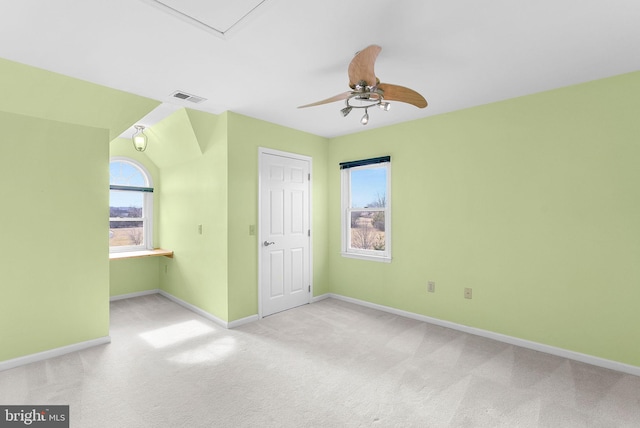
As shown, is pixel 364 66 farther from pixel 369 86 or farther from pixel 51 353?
pixel 51 353

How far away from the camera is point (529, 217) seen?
300 centimetres

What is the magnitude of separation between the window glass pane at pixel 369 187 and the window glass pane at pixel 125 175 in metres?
3.36

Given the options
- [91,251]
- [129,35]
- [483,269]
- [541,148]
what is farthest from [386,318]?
[129,35]

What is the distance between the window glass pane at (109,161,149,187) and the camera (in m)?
4.76

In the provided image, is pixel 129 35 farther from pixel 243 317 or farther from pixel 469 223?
pixel 469 223

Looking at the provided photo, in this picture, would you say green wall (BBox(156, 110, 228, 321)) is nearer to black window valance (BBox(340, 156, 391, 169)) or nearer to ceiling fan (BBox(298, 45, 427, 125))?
black window valance (BBox(340, 156, 391, 169))

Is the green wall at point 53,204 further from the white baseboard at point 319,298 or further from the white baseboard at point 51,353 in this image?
the white baseboard at point 319,298

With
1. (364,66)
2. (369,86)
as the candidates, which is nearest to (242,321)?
(369,86)

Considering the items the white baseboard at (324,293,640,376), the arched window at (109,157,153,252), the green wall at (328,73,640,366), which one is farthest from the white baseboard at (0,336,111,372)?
the green wall at (328,73,640,366)

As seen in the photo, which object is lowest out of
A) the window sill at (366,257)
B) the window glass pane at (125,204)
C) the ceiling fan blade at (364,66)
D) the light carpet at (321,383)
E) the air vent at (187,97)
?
the light carpet at (321,383)

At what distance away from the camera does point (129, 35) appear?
78.5 inches

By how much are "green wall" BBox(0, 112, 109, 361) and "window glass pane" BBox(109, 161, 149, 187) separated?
1900 millimetres

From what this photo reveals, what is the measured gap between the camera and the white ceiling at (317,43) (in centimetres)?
175

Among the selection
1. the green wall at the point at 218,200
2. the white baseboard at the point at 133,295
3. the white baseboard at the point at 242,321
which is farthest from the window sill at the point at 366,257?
the white baseboard at the point at 133,295
